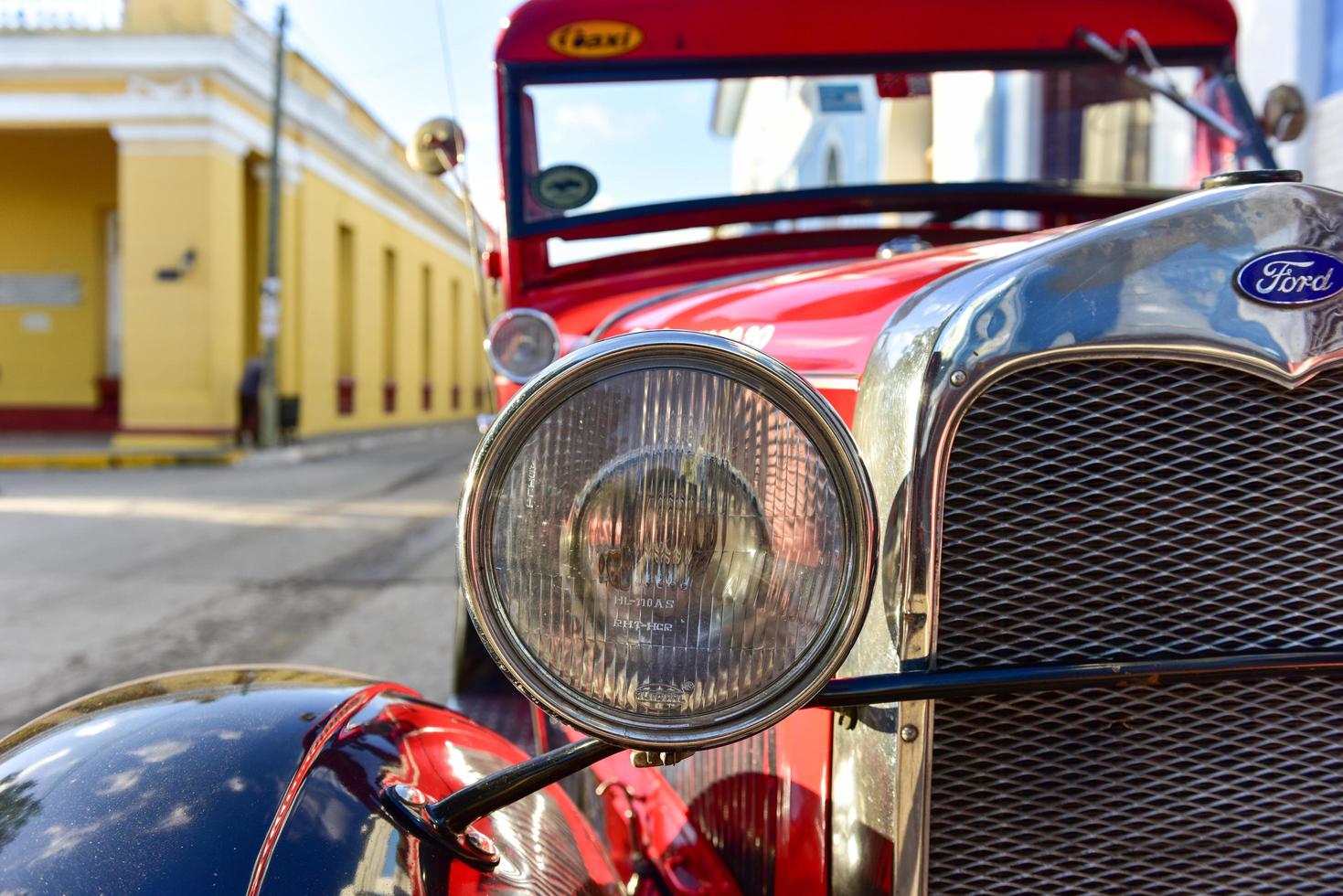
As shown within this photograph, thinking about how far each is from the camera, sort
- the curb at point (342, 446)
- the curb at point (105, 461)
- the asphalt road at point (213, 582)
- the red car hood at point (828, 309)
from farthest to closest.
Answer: the curb at point (342, 446) < the curb at point (105, 461) < the asphalt road at point (213, 582) < the red car hood at point (828, 309)

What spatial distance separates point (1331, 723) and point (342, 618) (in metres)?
4.08

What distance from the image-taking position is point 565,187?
7.54 feet

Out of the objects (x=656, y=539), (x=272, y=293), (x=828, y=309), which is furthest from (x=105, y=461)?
(x=656, y=539)

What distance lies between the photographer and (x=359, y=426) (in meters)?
17.3

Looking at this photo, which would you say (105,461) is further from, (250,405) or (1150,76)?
(1150,76)

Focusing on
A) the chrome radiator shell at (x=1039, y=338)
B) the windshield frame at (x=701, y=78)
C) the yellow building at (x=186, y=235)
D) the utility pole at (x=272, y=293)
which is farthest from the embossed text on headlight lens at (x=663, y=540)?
the utility pole at (x=272, y=293)

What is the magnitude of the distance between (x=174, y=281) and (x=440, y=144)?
11.2m

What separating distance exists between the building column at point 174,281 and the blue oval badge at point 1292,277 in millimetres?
12767

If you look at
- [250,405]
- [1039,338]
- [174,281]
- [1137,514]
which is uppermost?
[174,281]

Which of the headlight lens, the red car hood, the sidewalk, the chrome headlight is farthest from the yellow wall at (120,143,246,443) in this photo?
the chrome headlight

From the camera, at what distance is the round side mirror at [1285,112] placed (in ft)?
8.45

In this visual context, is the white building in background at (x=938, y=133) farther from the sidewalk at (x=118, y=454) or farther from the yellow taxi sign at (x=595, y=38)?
the sidewalk at (x=118, y=454)

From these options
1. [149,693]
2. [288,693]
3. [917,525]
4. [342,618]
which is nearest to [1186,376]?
[917,525]

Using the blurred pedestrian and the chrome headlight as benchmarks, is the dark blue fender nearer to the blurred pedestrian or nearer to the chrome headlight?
the chrome headlight
